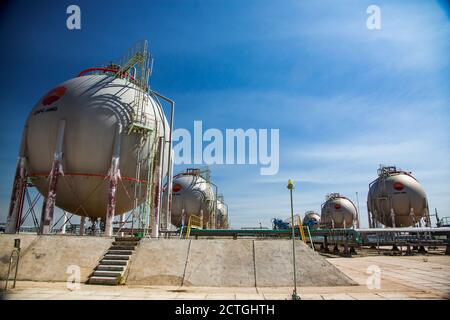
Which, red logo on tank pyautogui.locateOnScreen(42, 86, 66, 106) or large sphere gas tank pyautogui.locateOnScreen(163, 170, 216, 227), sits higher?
red logo on tank pyautogui.locateOnScreen(42, 86, 66, 106)

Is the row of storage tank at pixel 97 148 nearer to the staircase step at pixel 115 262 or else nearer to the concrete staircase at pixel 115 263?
the concrete staircase at pixel 115 263

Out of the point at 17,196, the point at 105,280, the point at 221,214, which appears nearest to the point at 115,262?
the point at 105,280

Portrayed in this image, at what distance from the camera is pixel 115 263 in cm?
1138

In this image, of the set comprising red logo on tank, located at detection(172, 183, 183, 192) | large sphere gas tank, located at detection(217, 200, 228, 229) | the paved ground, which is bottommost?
the paved ground

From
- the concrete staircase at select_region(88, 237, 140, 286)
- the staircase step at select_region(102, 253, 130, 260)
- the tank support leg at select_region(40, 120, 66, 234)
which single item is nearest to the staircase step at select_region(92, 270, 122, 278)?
the concrete staircase at select_region(88, 237, 140, 286)

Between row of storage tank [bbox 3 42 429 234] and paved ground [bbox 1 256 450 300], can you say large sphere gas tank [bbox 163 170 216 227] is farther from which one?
paved ground [bbox 1 256 450 300]

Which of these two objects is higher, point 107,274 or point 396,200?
point 396,200

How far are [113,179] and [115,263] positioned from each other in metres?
6.80

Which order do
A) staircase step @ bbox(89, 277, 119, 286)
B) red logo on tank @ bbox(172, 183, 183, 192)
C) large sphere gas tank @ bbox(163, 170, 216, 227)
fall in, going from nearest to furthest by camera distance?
staircase step @ bbox(89, 277, 119, 286) → large sphere gas tank @ bbox(163, 170, 216, 227) → red logo on tank @ bbox(172, 183, 183, 192)

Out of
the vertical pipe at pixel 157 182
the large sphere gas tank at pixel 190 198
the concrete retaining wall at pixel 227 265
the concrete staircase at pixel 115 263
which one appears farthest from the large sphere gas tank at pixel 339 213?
the concrete staircase at pixel 115 263

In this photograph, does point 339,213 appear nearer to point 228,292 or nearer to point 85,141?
point 85,141

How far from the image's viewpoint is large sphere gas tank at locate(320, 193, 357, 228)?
5088 cm
